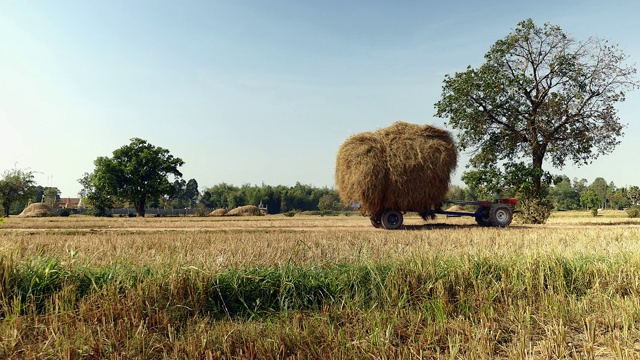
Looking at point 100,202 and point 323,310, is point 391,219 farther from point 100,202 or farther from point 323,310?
point 100,202

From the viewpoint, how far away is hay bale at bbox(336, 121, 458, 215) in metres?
13.5

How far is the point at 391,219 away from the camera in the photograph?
14438 millimetres

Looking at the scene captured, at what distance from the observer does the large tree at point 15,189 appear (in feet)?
140

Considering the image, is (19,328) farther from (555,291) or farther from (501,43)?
(501,43)

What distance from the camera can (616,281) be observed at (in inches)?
200

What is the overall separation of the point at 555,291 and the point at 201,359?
157 inches

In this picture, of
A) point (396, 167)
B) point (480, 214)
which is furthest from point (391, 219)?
point (480, 214)

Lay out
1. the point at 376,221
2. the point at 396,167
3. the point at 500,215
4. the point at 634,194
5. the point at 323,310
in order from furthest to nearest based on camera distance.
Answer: the point at 634,194 < the point at 376,221 < the point at 500,215 < the point at 396,167 < the point at 323,310

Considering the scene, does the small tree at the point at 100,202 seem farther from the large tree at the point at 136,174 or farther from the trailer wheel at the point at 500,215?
the trailer wheel at the point at 500,215

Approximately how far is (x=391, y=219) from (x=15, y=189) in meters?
45.2

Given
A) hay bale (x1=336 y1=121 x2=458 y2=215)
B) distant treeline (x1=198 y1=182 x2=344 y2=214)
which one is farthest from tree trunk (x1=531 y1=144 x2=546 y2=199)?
distant treeline (x1=198 y1=182 x2=344 y2=214)

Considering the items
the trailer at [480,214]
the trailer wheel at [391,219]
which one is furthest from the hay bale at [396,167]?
the trailer at [480,214]

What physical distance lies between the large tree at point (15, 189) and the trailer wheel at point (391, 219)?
143ft

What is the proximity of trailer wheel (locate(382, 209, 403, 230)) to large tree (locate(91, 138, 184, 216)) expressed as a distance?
118 feet
